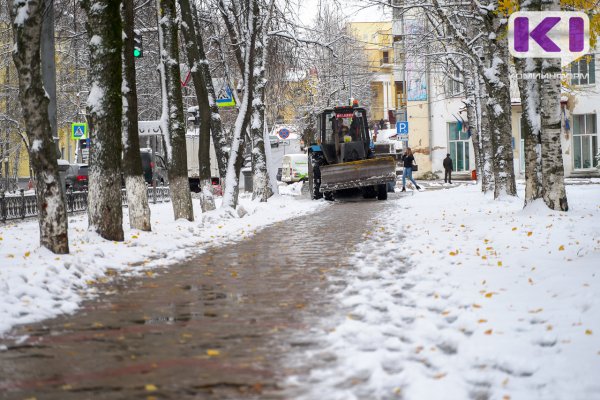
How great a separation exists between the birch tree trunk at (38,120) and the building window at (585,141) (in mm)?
39373

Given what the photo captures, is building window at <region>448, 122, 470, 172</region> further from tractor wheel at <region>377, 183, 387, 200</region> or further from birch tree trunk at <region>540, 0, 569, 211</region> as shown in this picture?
birch tree trunk at <region>540, 0, 569, 211</region>

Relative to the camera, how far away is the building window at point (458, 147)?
52.1m

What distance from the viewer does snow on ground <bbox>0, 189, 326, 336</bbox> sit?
323 inches

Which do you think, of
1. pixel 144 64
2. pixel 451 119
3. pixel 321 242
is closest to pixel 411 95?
pixel 451 119

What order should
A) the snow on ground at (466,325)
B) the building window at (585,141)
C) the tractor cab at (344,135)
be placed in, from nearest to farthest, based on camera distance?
the snow on ground at (466,325) < the tractor cab at (344,135) < the building window at (585,141)

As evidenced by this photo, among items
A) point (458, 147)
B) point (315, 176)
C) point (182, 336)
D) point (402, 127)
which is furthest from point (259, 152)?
point (458, 147)

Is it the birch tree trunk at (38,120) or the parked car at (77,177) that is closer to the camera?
the birch tree trunk at (38,120)

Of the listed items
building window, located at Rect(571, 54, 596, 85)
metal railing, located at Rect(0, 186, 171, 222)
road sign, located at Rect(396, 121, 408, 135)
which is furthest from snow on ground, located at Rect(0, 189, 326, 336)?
building window, located at Rect(571, 54, 596, 85)

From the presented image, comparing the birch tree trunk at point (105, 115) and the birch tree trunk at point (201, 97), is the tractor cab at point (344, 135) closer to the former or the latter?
the birch tree trunk at point (201, 97)

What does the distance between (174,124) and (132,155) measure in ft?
7.09

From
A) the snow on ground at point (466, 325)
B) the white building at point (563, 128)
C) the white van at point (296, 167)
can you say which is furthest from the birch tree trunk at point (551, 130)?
the white van at point (296, 167)

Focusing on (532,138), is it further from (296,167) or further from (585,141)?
(296,167)

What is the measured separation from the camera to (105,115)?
45.1ft

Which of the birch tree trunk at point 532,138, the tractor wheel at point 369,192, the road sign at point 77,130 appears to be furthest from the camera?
the tractor wheel at point 369,192
